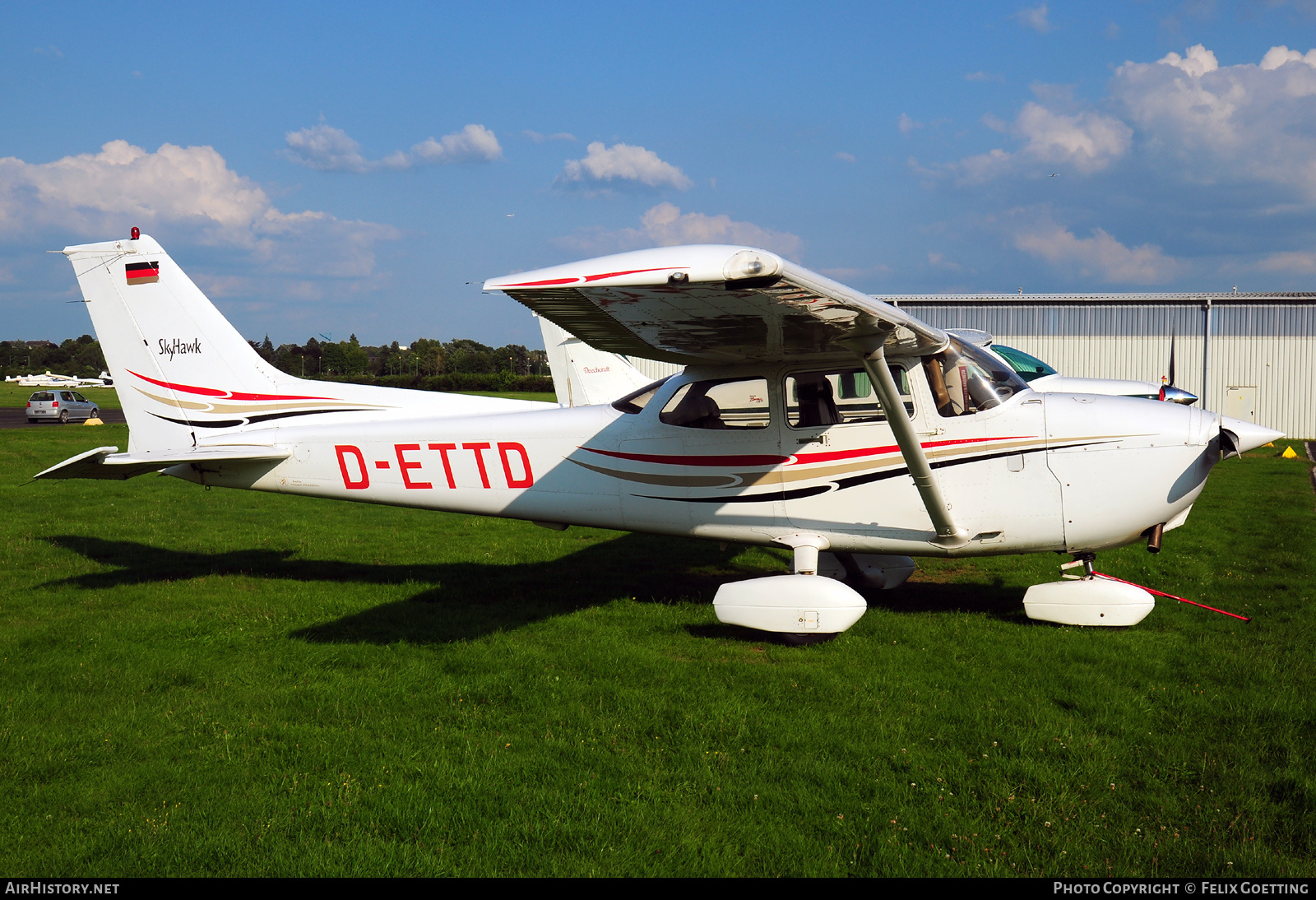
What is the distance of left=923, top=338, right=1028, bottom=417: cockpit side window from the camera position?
631 cm

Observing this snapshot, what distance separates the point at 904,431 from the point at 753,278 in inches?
94.8

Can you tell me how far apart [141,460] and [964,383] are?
6713mm

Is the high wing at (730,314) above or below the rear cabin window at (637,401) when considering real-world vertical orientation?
above

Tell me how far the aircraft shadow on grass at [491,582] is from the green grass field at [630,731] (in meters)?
0.06

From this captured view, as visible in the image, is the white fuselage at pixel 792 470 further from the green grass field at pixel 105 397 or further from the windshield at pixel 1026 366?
the green grass field at pixel 105 397

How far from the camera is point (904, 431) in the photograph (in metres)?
5.73

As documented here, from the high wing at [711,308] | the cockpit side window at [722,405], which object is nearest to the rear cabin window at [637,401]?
the cockpit side window at [722,405]

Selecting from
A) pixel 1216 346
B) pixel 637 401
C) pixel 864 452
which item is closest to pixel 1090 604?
pixel 864 452

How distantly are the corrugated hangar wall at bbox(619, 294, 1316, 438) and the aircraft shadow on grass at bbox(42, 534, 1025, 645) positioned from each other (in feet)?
78.5

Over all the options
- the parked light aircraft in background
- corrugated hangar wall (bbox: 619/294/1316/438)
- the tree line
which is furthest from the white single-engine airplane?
the parked light aircraft in background

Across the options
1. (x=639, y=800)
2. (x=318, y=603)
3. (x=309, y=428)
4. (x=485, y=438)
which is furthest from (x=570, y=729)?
(x=309, y=428)

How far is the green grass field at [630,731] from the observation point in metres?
3.41

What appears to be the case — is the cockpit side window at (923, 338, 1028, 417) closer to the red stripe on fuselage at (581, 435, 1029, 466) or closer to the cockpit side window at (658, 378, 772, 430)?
the red stripe on fuselage at (581, 435, 1029, 466)

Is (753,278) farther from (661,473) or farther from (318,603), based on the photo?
(318,603)
